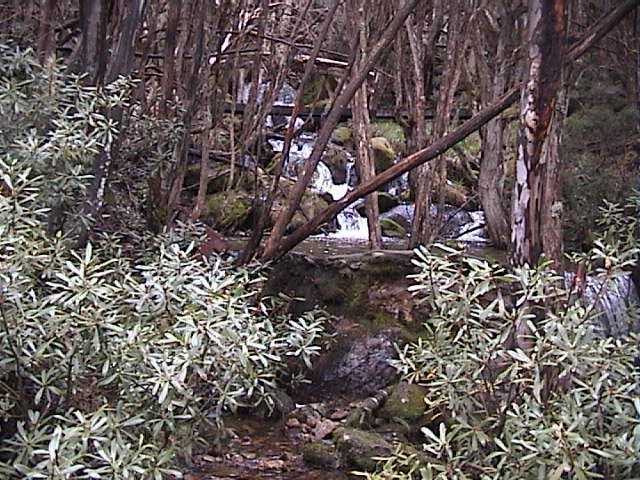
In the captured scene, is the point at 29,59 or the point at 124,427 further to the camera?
the point at 29,59

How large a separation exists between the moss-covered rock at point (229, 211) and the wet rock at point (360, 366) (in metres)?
3.71

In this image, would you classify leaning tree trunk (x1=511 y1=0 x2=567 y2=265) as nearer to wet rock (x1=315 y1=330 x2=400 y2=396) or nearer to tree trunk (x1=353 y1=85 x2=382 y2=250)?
wet rock (x1=315 y1=330 x2=400 y2=396)

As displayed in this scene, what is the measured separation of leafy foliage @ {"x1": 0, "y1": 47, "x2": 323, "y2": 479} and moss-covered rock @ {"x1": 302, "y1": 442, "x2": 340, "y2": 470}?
1.63 metres

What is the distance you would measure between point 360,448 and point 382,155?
27.9 ft

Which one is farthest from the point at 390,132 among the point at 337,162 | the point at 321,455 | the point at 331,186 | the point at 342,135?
the point at 321,455

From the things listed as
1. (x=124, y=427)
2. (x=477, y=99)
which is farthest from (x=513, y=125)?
(x=124, y=427)

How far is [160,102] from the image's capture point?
19.5 feet

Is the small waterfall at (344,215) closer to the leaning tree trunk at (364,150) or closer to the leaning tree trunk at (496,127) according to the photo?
the leaning tree trunk at (496,127)

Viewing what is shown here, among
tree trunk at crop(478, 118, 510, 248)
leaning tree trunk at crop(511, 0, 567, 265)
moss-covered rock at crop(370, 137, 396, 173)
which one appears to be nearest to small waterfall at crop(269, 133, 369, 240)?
moss-covered rock at crop(370, 137, 396, 173)

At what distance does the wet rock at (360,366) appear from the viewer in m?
5.74

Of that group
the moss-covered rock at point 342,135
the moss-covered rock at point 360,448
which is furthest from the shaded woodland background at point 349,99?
the moss-covered rock at point 342,135

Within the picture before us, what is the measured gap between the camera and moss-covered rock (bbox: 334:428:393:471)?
439cm

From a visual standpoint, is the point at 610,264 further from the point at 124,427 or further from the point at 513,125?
the point at 513,125

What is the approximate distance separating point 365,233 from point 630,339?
24.9ft
